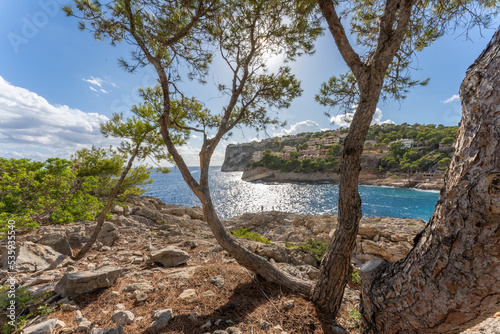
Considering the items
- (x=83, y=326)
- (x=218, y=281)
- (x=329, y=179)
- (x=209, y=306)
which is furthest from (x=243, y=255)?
(x=329, y=179)

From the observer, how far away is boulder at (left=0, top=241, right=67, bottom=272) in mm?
3301

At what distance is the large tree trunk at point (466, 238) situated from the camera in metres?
0.96

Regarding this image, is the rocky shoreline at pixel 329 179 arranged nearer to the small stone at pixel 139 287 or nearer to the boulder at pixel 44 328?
the small stone at pixel 139 287

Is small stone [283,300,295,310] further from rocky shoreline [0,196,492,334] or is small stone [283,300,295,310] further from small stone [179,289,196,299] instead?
small stone [179,289,196,299]

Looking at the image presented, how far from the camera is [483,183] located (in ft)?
3.19

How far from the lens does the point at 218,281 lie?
9.37 ft

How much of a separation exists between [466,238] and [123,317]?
3025mm

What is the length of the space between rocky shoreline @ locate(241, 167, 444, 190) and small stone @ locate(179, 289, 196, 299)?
43181 millimetres

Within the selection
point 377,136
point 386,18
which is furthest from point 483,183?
point 377,136

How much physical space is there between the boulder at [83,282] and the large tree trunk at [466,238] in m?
3.42

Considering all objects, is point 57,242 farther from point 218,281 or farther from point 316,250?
point 316,250

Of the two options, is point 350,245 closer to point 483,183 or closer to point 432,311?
point 432,311

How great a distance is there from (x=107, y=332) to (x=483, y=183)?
3.06m

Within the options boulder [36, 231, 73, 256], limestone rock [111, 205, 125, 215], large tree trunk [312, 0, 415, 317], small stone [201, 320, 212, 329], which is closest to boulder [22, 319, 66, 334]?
small stone [201, 320, 212, 329]
